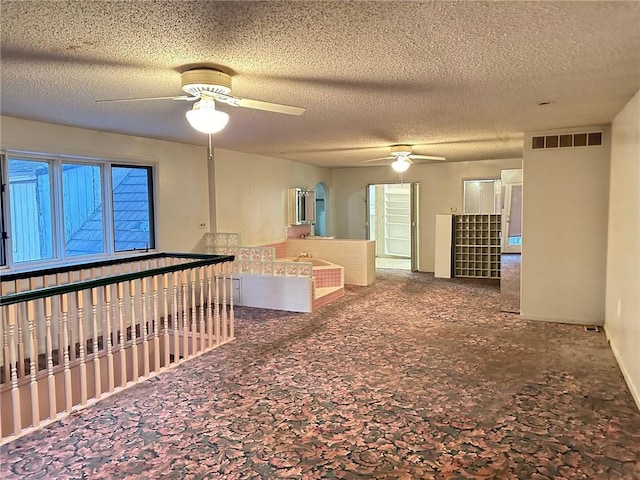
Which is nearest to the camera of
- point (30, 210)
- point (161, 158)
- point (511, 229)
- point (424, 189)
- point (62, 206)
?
point (30, 210)

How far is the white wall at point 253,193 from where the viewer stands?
6.77m

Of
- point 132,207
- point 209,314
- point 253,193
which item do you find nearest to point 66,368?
point 209,314

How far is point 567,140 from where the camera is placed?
201 inches

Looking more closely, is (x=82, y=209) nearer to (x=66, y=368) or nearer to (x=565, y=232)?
(x=66, y=368)

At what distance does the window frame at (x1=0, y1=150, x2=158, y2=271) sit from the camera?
4258 millimetres

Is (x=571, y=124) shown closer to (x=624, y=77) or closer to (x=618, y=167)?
(x=618, y=167)

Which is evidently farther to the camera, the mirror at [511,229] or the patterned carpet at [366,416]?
the mirror at [511,229]

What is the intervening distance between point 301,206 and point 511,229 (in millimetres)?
4701

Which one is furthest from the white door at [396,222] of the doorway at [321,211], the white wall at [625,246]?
the white wall at [625,246]

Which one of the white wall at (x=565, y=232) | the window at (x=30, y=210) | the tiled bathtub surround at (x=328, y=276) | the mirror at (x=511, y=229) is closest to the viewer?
the window at (x=30, y=210)

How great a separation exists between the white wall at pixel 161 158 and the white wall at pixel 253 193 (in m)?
0.33

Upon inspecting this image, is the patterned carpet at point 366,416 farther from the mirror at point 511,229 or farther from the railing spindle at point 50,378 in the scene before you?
the mirror at point 511,229

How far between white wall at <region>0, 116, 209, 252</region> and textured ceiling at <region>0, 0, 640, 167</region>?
219 mm

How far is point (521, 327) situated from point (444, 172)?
4656 millimetres
